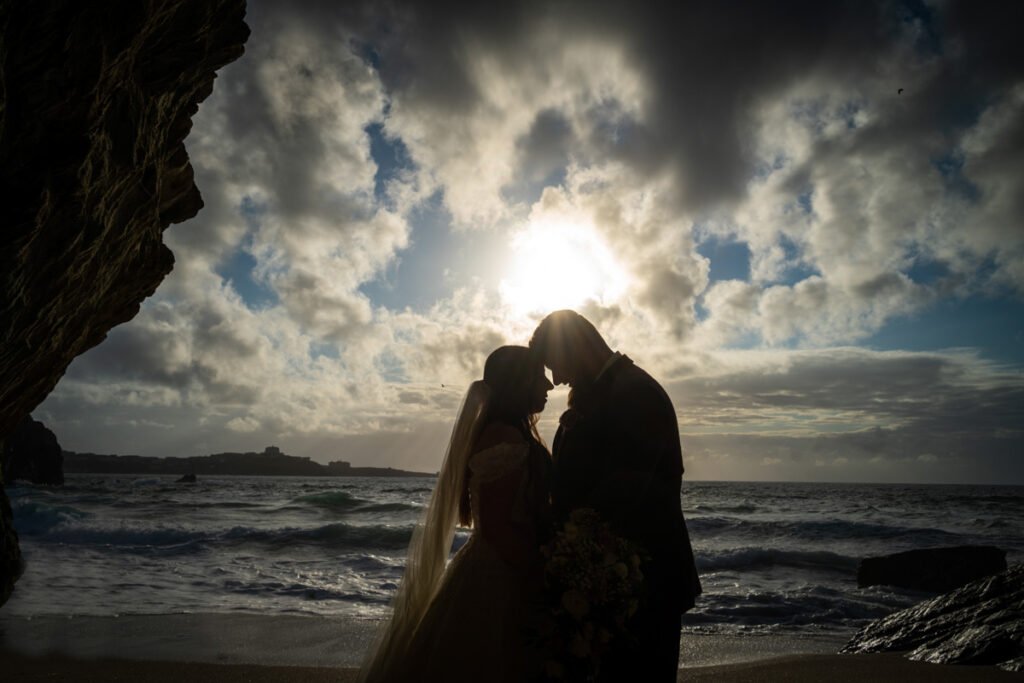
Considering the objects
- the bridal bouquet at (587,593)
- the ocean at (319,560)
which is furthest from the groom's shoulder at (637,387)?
the ocean at (319,560)

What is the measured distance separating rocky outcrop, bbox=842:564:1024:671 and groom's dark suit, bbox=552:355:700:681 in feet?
17.5

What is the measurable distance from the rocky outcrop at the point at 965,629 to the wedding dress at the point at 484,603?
5654mm

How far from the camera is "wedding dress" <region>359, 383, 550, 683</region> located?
143 inches

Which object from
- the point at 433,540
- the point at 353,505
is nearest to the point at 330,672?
the point at 433,540

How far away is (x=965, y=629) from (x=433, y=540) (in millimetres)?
6733

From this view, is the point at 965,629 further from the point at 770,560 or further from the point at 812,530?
the point at 812,530

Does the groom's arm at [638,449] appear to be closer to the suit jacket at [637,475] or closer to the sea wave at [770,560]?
the suit jacket at [637,475]

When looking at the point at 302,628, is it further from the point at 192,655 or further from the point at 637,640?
the point at 637,640

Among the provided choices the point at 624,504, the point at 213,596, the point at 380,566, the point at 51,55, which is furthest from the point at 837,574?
the point at 51,55

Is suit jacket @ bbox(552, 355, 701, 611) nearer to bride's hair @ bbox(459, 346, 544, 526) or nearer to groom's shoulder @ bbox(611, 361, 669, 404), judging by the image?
groom's shoulder @ bbox(611, 361, 669, 404)

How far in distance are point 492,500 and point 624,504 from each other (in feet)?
3.35

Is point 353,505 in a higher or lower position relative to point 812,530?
lower

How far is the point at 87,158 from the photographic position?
4.59 meters

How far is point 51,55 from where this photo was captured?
4008mm
